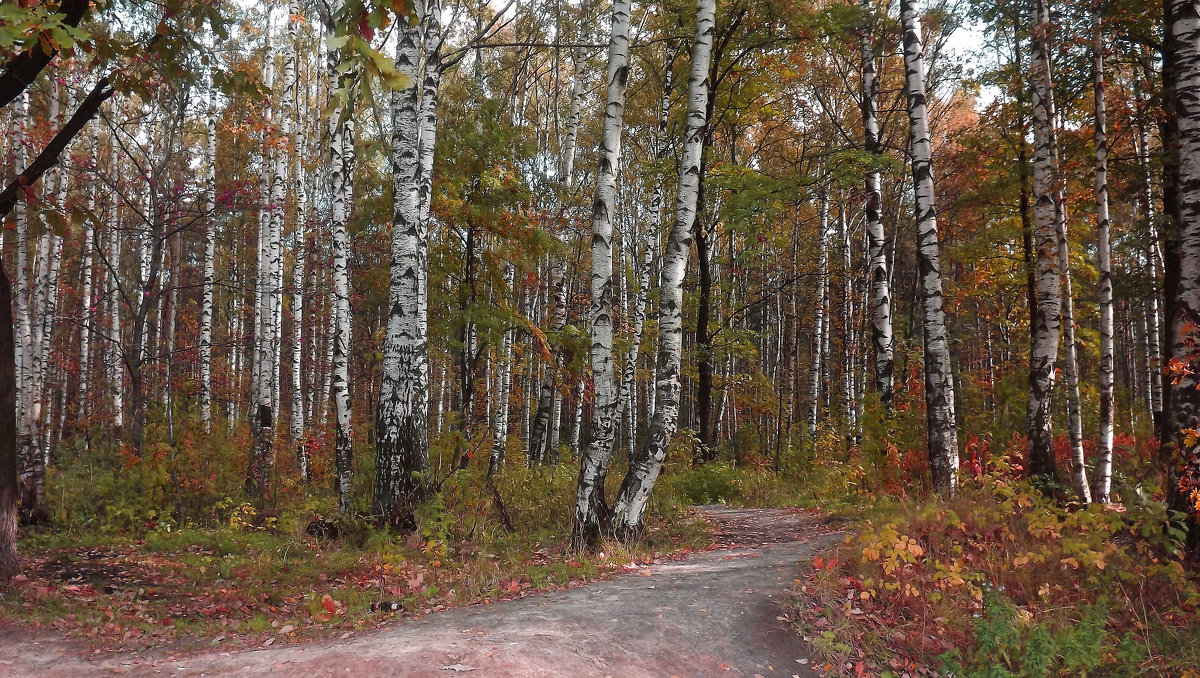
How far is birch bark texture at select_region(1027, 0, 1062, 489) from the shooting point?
8.57 metres

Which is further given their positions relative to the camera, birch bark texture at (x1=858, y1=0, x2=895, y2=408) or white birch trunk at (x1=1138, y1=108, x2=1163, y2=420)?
birch bark texture at (x1=858, y1=0, x2=895, y2=408)

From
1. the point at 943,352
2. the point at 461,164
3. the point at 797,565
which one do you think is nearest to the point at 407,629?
the point at 797,565

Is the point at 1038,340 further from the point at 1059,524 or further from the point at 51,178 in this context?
the point at 51,178

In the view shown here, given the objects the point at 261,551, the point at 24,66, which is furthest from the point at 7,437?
the point at 24,66

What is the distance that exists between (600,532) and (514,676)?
375 cm

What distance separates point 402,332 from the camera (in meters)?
8.61

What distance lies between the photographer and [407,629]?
5176 mm

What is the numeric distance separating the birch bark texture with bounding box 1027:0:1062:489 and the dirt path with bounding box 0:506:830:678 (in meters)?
4.76

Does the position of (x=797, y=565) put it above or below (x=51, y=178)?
below

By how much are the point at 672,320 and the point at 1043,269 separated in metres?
5.05

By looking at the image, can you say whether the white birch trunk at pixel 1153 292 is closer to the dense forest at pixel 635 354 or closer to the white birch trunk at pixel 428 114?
the dense forest at pixel 635 354

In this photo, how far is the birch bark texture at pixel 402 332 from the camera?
8.56 m

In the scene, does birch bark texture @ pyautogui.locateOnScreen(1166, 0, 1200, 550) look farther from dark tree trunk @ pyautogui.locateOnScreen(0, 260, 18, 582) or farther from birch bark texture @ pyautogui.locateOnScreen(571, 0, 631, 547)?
dark tree trunk @ pyautogui.locateOnScreen(0, 260, 18, 582)

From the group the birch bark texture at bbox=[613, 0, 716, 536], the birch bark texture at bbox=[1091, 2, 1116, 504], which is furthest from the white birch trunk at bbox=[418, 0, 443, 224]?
the birch bark texture at bbox=[1091, 2, 1116, 504]
